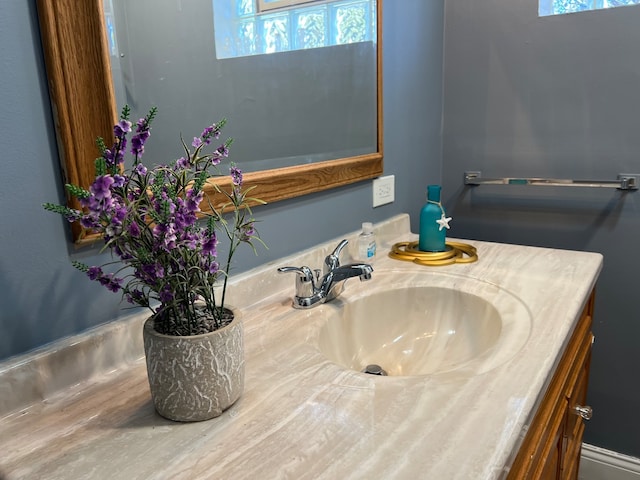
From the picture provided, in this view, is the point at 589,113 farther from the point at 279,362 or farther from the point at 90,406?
the point at 90,406

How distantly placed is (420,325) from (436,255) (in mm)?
233

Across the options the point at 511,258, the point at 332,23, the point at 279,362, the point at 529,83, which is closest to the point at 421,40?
the point at 529,83

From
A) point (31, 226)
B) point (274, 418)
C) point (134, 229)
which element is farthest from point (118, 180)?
point (274, 418)

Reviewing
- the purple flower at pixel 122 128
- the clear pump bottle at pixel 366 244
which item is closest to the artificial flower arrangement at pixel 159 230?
the purple flower at pixel 122 128

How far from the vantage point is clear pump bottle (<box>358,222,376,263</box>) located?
1305mm

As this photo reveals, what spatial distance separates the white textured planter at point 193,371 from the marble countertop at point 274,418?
0.02 m

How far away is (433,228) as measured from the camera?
1327mm

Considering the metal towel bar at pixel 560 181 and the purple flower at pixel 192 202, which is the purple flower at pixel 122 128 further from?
the metal towel bar at pixel 560 181

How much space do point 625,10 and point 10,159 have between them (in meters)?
1.57

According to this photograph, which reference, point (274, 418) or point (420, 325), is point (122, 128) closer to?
point (274, 418)

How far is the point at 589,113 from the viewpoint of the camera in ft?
4.99

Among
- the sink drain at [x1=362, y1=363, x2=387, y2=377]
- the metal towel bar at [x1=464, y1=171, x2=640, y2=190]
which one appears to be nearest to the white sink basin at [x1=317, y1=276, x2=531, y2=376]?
the sink drain at [x1=362, y1=363, x2=387, y2=377]

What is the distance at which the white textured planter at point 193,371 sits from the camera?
2.01 feet

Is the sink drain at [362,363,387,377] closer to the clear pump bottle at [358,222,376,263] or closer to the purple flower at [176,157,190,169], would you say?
the clear pump bottle at [358,222,376,263]
